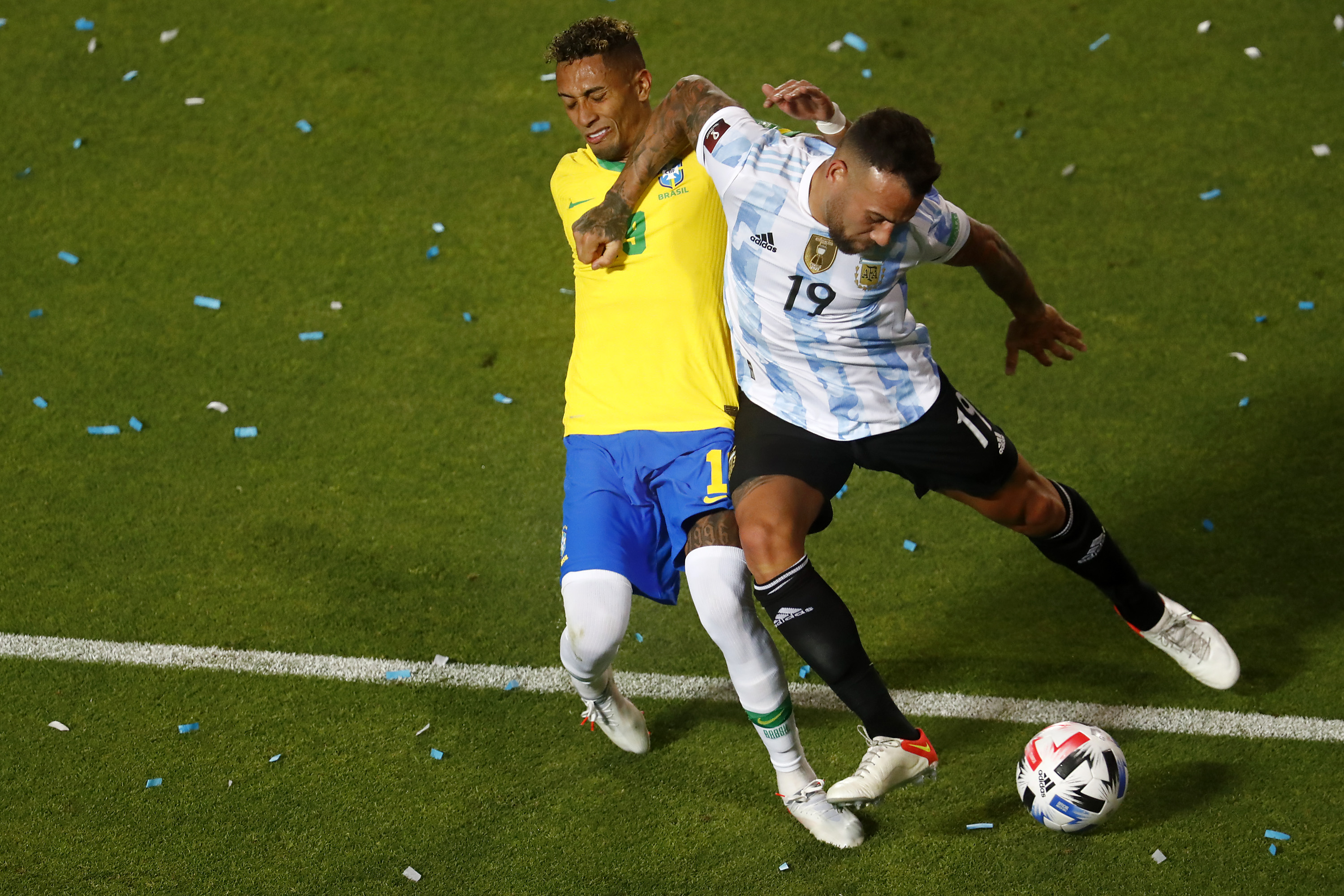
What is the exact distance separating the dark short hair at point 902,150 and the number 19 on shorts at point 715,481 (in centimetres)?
95

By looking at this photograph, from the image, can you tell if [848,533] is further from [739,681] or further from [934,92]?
[934,92]

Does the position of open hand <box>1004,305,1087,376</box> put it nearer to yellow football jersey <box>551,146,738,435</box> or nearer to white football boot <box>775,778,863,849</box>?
yellow football jersey <box>551,146,738,435</box>

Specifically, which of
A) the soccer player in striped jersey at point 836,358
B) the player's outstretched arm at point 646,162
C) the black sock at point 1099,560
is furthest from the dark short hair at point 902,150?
the black sock at point 1099,560

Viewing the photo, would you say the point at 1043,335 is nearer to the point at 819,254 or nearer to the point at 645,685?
the point at 819,254

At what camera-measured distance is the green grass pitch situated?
390 cm

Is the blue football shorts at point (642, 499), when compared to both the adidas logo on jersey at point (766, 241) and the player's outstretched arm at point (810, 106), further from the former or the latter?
the player's outstretched arm at point (810, 106)

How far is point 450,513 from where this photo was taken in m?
5.09

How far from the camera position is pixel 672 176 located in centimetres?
390

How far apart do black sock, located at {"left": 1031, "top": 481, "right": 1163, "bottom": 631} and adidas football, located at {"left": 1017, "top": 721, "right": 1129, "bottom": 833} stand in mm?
543

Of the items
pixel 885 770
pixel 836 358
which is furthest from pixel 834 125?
pixel 885 770

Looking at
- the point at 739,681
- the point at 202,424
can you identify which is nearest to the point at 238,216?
the point at 202,424

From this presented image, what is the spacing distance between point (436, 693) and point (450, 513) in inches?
35.6

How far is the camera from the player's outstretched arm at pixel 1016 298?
3.74 metres

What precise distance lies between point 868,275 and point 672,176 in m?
0.71
